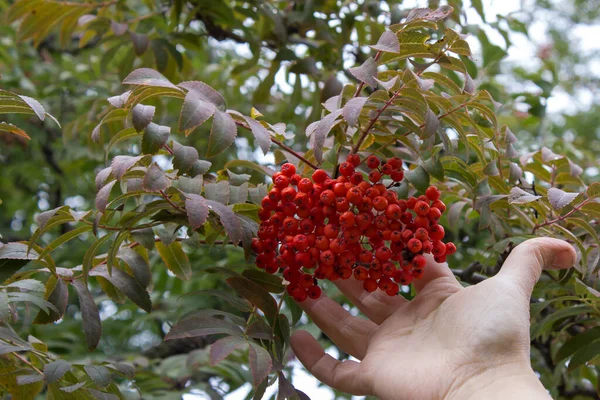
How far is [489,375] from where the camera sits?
1.37 metres

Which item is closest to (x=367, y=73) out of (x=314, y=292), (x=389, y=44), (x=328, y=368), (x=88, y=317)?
(x=389, y=44)

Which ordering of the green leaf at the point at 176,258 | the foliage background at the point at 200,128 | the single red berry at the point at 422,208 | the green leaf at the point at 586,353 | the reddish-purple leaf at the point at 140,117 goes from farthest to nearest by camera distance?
the foliage background at the point at 200,128 → the green leaf at the point at 176,258 → the green leaf at the point at 586,353 → the single red berry at the point at 422,208 → the reddish-purple leaf at the point at 140,117

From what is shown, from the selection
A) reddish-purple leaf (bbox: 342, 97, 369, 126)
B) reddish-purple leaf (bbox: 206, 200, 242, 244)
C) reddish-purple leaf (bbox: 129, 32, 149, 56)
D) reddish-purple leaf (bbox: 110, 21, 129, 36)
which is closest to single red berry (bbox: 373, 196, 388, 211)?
reddish-purple leaf (bbox: 342, 97, 369, 126)

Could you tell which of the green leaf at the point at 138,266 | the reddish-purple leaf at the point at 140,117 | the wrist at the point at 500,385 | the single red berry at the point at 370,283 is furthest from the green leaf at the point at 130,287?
the wrist at the point at 500,385

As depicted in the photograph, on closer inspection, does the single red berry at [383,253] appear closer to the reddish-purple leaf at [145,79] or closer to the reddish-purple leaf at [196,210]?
the reddish-purple leaf at [196,210]

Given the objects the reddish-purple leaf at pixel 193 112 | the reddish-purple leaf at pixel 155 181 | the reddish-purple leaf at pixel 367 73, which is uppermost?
the reddish-purple leaf at pixel 367 73

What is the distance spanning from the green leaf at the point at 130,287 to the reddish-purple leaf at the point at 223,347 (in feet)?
1.12

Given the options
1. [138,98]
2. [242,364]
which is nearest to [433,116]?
[138,98]

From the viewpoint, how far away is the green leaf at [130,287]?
1.62 m

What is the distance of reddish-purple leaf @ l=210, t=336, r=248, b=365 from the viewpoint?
1.27m

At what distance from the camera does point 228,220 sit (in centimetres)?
138

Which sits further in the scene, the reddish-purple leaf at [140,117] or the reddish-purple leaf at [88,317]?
the reddish-purple leaf at [88,317]

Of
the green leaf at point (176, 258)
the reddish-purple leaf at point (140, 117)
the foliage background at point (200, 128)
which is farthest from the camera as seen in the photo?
the foliage background at point (200, 128)

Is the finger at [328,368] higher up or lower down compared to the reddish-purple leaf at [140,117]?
lower down
